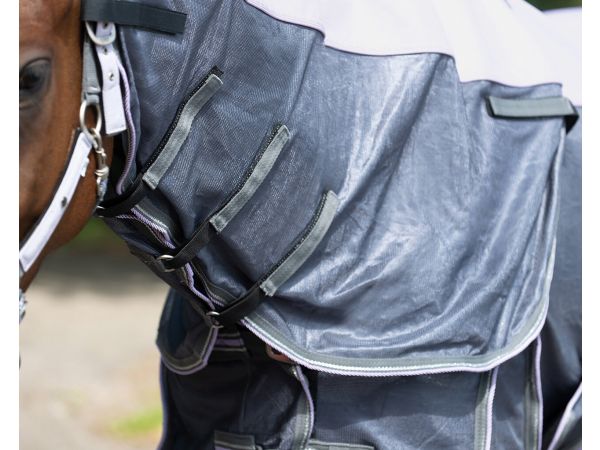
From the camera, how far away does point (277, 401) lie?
50.3 inches

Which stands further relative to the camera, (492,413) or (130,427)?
(130,427)

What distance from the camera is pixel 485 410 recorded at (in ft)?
4.23

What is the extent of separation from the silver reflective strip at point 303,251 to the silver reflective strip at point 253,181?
3.7 inches

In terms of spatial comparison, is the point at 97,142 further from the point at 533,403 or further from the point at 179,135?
the point at 533,403

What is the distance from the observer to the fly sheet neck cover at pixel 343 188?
42.6 inches

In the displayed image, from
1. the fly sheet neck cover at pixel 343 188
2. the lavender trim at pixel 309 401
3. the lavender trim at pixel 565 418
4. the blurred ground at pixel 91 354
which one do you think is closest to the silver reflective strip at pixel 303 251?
the fly sheet neck cover at pixel 343 188

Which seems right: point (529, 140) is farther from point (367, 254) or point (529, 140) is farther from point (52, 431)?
point (52, 431)

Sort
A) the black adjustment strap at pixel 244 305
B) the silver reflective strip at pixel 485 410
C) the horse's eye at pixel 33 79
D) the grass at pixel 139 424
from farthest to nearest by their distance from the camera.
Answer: the grass at pixel 139 424 → the silver reflective strip at pixel 485 410 → the black adjustment strap at pixel 244 305 → the horse's eye at pixel 33 79

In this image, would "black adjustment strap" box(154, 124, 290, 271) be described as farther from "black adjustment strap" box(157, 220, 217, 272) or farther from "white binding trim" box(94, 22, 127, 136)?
"white binding trim" box(94, 22, 127, 136)

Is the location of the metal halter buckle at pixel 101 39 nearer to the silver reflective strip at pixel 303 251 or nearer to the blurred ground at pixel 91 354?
the silver reflective strip at pixel 303 251

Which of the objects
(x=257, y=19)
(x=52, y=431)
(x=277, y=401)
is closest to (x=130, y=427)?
(x=52, y=431)

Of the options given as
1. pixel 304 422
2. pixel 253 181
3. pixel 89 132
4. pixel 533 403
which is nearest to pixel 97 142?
pixel 89 132

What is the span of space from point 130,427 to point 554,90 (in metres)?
1.80

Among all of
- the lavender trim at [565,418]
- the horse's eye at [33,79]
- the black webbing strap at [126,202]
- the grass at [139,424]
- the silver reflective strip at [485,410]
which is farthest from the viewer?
the grass at [139,424]
